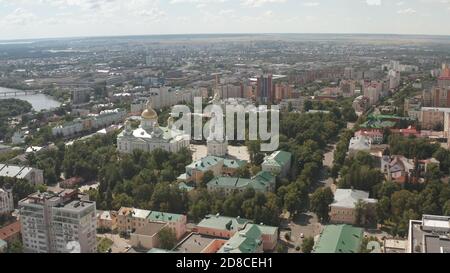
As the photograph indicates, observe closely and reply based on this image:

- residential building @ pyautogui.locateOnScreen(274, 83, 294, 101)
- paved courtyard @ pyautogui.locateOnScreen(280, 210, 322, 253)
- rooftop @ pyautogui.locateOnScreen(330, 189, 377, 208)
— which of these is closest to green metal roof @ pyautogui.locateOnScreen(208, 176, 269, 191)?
paved courtyard @ pyautogui.locateOnScreen(280, 210, 322, 253)

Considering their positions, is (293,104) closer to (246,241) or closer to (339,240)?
(339,240)

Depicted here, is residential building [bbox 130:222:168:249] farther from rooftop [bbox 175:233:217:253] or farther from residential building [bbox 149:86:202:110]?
residential building [bbox 149:86:202:110]

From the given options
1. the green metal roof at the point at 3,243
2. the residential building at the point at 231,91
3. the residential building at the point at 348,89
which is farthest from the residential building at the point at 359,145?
the residential building at the point at 348,89

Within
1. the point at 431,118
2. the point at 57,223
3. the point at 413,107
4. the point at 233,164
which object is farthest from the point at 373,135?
the point at 57,223

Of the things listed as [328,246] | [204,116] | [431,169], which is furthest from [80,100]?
[328,246]

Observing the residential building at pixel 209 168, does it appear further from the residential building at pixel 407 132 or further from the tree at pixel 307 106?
the tree at pixel 307 106

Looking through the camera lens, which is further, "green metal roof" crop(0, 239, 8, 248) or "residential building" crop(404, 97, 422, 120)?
"residential building" crop(404, 97, 422, 120)

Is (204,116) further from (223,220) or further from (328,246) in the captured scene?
(328,246)
